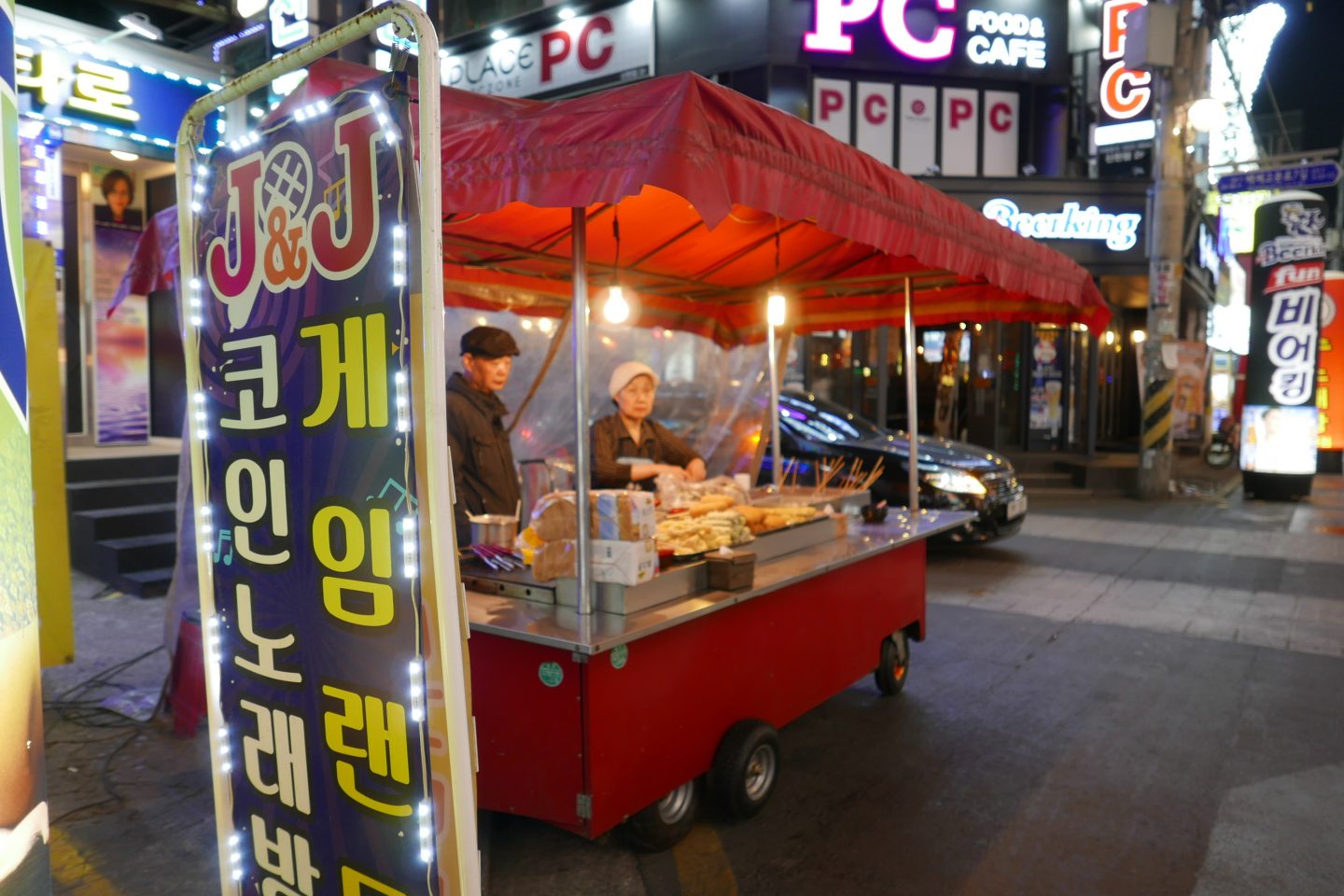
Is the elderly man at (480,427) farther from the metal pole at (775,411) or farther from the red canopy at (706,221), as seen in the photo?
the metal pole at (775,411)

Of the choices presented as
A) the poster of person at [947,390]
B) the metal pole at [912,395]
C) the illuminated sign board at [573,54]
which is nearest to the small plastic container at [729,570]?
the metal pole at [912,395]

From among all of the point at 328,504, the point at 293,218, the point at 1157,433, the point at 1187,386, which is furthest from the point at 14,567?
the point at 1187,386

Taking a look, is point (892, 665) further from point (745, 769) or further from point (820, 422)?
point (820, 422)

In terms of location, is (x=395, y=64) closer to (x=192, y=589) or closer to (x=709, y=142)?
(x=709, y=142)

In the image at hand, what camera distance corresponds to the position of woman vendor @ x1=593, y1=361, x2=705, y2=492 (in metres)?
5.82

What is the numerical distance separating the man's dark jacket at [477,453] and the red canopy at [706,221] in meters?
0.86

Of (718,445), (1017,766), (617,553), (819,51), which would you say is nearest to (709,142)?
(617,553)

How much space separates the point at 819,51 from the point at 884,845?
A: 14.4 metres

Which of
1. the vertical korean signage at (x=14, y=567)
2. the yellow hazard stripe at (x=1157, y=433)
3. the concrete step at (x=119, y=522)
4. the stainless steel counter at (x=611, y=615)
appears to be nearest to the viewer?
the vertical korean signage at (x=14, y=567)

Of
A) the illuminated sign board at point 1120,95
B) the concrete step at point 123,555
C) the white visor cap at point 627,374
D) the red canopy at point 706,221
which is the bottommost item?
the concrete step at point 123,555

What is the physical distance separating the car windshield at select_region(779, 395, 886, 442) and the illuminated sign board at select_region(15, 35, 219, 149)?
641 centimetres

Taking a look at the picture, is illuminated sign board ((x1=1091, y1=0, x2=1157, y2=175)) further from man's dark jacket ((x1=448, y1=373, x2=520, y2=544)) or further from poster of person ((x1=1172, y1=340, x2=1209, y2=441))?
man's dark jacket ((x1=448, y1=373, x2=520, y2=544))

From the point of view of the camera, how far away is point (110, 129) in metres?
8.42

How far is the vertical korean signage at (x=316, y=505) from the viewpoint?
5.72 ft
